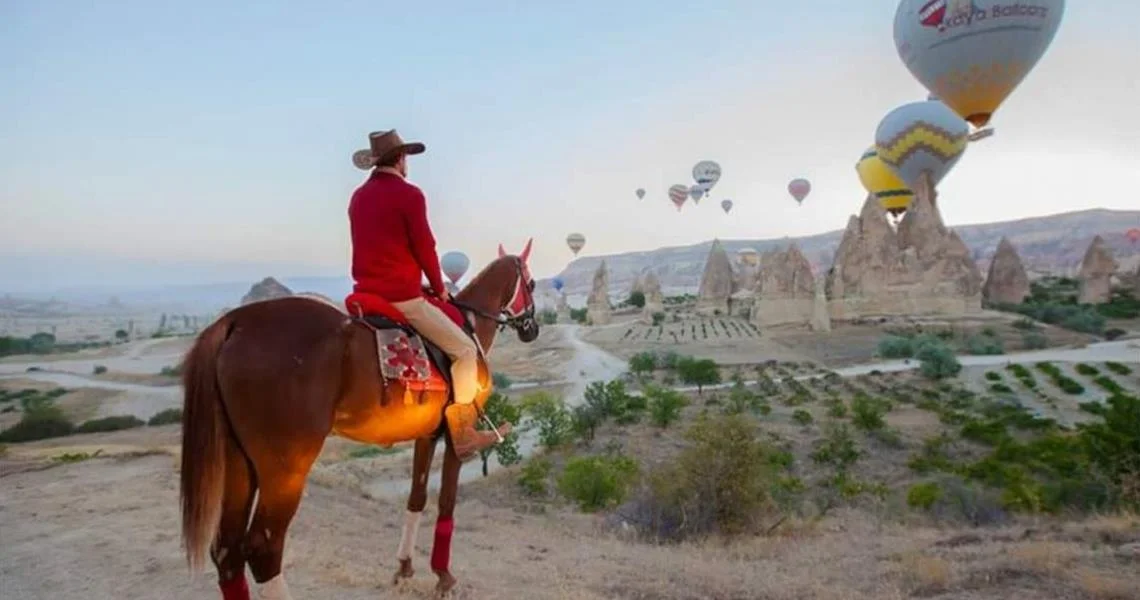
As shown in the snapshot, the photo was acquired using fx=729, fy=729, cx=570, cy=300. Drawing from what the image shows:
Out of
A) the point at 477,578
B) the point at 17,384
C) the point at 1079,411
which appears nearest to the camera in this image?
the point at 477,578

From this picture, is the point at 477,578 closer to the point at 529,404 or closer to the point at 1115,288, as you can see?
the point at 529,404

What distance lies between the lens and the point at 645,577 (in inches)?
217

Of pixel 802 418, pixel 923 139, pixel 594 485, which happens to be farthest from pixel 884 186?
pixel 594 485

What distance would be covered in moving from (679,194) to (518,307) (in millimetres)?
86872

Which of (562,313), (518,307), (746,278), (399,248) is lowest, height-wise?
(562,313)

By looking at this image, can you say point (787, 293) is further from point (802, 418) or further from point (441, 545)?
point (441, 545)

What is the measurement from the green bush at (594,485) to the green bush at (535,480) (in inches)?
89.8

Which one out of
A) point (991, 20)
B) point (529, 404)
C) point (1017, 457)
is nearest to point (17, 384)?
point (529, 404)

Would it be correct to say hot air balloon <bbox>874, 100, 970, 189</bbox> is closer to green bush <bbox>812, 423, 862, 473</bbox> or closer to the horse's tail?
green bush <bbox>812, 423, 862, 473</bbox>

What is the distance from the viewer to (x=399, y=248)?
421 cm

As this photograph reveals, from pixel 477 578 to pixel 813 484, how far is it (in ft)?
42.6

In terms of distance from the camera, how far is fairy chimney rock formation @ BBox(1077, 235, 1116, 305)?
230 ft

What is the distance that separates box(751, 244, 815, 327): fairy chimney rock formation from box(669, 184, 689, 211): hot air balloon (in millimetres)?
25854

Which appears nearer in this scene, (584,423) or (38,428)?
(584,423)
